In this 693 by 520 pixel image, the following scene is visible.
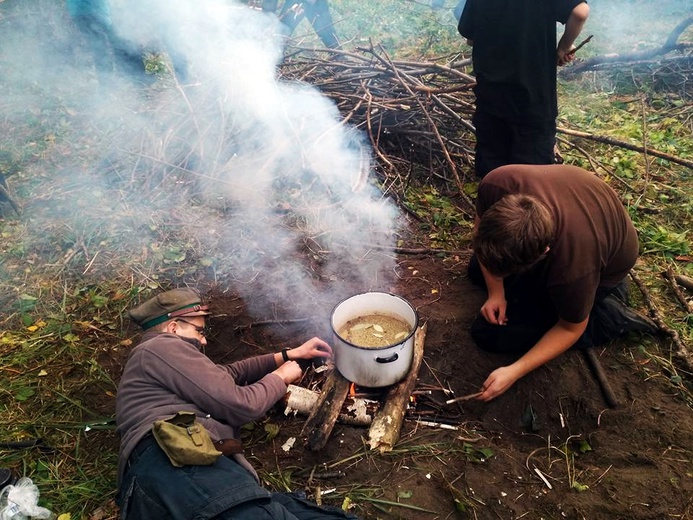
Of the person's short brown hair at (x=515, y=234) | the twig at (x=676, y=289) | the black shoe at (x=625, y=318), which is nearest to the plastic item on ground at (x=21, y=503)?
the person's short brown hair at (x=515, y=234)

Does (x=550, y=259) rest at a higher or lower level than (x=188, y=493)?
higher

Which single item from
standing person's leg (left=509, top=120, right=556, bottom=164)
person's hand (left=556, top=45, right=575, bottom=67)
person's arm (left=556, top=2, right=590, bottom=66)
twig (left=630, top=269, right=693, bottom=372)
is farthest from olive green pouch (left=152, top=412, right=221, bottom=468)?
person's hand (left=556, top=45, right=575, bottom=67)

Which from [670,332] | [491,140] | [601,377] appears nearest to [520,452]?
[601,377]

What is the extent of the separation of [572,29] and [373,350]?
3.07 m

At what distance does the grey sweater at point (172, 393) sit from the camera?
2356 mm

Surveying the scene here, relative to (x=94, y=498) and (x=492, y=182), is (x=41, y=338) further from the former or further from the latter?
(x=492, y=182)

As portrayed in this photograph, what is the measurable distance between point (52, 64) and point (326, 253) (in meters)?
7.83

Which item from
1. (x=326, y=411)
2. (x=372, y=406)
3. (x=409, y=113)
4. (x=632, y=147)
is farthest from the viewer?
(x=409, y=113)

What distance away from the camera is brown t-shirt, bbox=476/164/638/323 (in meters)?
2.51

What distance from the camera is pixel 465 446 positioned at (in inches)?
111

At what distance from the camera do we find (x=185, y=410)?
2.43 metres

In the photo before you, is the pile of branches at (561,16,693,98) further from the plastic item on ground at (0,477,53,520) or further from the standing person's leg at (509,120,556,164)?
the plastic item on ground at (0,477,53,520)

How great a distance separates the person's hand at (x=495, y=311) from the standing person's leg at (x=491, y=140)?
1823mm

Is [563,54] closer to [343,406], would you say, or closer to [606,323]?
[606,323]
